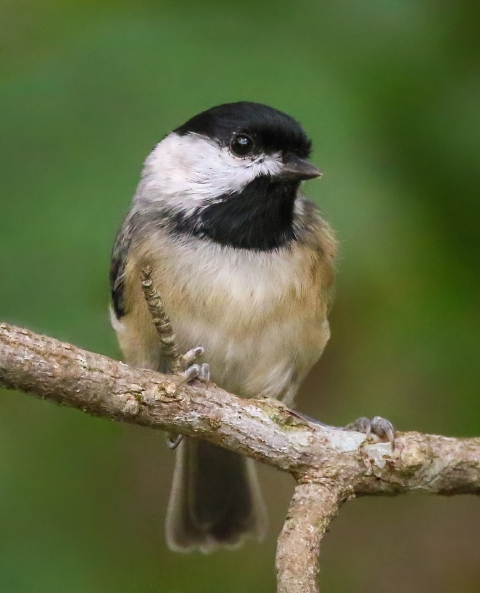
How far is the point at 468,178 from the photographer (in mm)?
1856

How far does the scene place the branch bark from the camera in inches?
56.6

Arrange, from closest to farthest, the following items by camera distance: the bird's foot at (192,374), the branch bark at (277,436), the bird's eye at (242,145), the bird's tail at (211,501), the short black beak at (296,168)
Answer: the branch bark at (277,436) → the bird's foot at (192,374) → the short black beak at (296,168) → the bird's eye at (242,145) → the bird's tail at (211,501)

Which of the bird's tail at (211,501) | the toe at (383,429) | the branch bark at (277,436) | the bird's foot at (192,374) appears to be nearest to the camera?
the branch bark at (277,436)

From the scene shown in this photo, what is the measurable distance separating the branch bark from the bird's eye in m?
0.79

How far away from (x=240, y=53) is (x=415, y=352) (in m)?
0.79

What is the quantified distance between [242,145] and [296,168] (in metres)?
0.17

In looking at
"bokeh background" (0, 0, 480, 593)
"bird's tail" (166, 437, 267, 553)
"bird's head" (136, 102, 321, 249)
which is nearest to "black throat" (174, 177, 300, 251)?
"bird's head" (136, 102, 321, 249)

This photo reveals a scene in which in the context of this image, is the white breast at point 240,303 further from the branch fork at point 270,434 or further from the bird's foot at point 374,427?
the branch fork at point 270,434

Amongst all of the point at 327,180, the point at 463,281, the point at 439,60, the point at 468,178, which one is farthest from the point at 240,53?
the point at 463,281

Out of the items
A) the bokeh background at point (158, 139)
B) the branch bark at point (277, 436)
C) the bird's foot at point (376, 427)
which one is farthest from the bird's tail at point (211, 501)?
the branch bark at point (277, 436)

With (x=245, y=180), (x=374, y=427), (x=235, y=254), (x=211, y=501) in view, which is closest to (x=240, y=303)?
(x=235, y=254)

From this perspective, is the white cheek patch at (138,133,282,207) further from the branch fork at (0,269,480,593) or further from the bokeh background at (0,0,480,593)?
the branch fork at (0,269,480,593)

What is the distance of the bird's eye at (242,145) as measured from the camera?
219 cm

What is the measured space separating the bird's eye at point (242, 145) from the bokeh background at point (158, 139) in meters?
0.33
